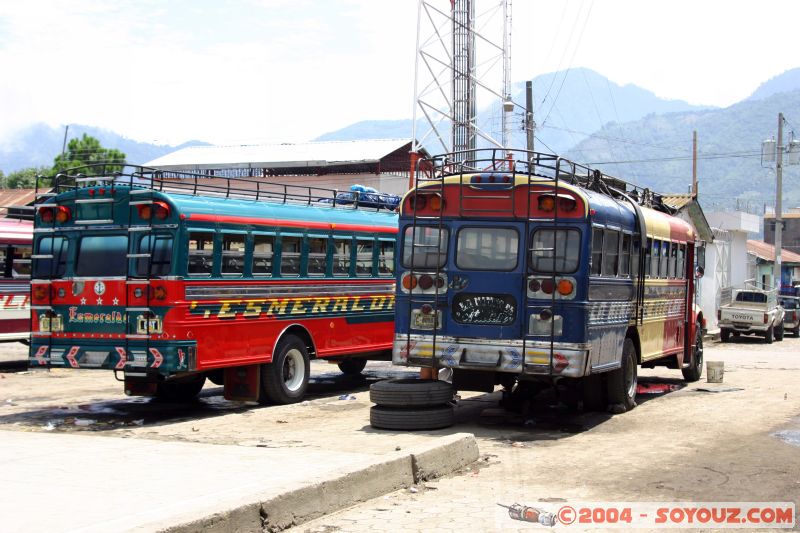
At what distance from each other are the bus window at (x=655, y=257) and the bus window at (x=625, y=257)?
1.54 meters

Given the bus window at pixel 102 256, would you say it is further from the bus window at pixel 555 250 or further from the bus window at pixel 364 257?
the bus window at pixel 555 250

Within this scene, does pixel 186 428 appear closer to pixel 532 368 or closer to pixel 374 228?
pixel 532 368

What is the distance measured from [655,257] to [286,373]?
599 centimetres

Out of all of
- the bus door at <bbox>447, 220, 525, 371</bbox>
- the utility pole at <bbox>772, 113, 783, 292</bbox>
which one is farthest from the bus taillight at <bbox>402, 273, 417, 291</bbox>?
the utility pole at <bbox>772, 113, 783, 292</bbox>

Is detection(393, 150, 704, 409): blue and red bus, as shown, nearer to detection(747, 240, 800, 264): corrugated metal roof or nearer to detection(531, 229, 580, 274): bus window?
detection(531, 229, 580, 274): bus window

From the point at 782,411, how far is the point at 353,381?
7574 mm

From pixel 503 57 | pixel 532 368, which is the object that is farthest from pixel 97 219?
pixel 503 57

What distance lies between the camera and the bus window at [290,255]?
15.4 meters

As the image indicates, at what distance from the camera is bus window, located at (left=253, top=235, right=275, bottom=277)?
14773 millimetres

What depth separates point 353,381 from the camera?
19016mm

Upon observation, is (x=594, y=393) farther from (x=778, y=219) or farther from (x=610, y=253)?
(x=778, y=219)

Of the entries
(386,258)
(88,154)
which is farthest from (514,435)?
(88,154)

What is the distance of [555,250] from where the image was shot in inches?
491

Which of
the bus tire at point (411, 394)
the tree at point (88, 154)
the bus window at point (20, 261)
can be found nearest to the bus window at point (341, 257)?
the bus tire at point (411, 394)
